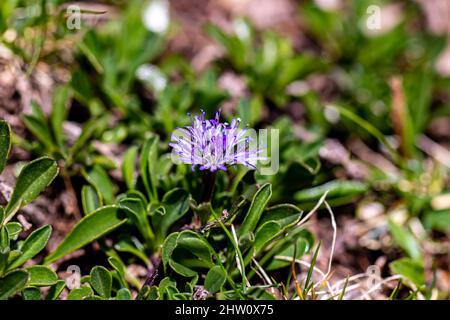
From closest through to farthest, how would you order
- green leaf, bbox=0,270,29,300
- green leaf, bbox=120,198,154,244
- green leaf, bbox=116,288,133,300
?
1. green leaf, bbox=0,270,29,300
2. green leaf, bbox=116,288,133,300
3. green leaf, bbox=120,198,154,244

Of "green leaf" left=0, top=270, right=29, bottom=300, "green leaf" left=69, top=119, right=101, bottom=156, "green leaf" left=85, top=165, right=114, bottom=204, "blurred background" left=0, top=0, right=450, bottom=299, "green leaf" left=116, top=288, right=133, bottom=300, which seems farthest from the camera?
"blurred background" left=0, top=0, right=450, bottom=299

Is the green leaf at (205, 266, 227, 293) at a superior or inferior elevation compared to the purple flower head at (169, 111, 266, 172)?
inferior

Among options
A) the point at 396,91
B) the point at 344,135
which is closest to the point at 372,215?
the point at 344,135

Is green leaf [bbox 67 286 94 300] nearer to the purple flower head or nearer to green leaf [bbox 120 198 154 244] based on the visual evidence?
green leaf [bbox 120 198 154 244]

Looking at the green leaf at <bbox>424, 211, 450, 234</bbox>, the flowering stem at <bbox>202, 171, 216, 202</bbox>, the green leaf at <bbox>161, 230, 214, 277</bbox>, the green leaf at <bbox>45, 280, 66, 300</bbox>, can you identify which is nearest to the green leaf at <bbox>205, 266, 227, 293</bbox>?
the green leaf at <bbox>161, 230, 214, 277</bbox>

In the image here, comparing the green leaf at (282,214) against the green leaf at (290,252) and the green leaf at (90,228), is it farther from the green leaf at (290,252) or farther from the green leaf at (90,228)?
the green leaf at (90,228)

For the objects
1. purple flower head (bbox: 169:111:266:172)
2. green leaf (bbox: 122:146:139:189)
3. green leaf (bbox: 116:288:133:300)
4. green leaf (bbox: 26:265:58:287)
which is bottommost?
green leaf (bbox: 116:288:133:300)
